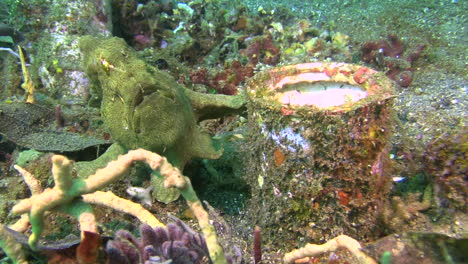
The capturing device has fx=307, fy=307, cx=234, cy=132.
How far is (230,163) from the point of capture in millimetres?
3791

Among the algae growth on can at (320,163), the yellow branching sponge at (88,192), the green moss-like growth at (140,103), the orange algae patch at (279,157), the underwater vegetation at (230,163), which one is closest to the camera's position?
the yellow branching sponge at (88,192)

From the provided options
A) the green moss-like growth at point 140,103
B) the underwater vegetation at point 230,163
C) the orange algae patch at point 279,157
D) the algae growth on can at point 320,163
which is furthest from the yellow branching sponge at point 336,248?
the green moss-like growth at point 140,103

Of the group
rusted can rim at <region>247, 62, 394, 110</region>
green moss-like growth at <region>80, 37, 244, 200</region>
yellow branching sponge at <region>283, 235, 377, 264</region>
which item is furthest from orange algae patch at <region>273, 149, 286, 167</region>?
green moss-like growth at <region>80, 37, 244, 200</region>

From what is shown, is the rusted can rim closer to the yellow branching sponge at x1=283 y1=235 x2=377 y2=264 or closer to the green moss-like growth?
the green moss-like growth

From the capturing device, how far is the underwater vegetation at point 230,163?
2104mm

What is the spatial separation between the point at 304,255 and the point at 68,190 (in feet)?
5.77

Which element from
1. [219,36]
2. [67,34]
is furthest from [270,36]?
[67,34]

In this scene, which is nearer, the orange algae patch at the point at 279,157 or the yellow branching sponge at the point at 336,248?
the yellow branching sponge at the point at 336,248

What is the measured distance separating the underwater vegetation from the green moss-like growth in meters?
0.01

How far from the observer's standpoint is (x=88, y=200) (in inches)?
88.9

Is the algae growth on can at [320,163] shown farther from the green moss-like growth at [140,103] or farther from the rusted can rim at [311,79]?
the green moss-like growth at [140,103]

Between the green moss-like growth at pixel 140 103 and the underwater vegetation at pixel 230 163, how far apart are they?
0.05 feet

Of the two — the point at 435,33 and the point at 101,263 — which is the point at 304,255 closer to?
the point at 101,263

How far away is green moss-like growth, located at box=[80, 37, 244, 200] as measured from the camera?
9.67ft
